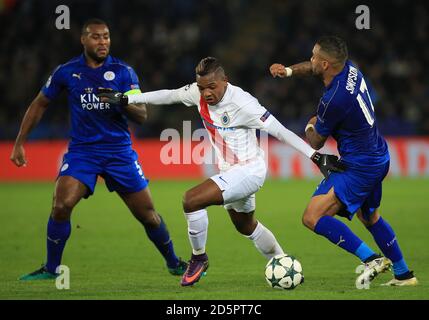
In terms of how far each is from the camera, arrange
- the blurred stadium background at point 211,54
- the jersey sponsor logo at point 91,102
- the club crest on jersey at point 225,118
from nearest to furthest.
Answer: the club crest on jersey at point 225,118 < the jersey sponsor logo at point 91,102 < the blurred stadium background at point 211,54

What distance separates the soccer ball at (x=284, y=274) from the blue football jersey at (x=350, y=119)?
995mm

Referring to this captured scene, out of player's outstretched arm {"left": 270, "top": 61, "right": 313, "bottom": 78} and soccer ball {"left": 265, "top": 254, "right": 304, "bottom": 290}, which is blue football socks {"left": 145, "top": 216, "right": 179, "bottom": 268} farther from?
player's outstretched arm {"left": 270, "top": 61, "right": 313, "bottom": 78}

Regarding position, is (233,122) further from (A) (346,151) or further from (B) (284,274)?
(B) (284,274)

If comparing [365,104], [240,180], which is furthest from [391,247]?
[240,180]

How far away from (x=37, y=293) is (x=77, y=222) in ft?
19.1

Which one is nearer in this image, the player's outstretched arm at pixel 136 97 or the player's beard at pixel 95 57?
the player's outstretched arm at pixel 136 97

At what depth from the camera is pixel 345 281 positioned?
7.67 metres

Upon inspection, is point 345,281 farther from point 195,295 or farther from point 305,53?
point 305,53

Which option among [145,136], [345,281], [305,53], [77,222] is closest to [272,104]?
[305,53]

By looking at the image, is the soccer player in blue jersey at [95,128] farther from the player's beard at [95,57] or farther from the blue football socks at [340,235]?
the blue football socks at [340,235]

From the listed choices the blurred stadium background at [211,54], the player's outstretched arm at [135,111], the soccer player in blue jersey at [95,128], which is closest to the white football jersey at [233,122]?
the player's outstretched arm at [135,111]

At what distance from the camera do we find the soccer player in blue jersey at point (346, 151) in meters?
7.05

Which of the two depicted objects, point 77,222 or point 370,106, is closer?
point 370,106
